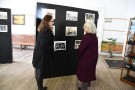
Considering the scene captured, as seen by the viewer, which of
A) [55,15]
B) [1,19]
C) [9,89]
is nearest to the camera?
[9,89]

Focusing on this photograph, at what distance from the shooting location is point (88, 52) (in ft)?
8.10

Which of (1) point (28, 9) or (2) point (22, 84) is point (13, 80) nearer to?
(2) point (22, 84)

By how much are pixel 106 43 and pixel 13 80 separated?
15.0ft

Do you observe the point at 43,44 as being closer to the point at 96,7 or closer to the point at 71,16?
the point at 71,16

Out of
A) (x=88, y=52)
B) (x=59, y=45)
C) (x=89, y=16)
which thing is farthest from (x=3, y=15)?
(x=88, y=52)

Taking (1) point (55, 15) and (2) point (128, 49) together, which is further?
(2) point (128, 49)

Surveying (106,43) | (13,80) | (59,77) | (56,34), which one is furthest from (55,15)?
(106,43)

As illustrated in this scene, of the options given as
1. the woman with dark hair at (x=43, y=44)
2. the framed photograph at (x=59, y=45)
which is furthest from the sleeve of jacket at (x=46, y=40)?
the framed photograph at (x=59, y=45)

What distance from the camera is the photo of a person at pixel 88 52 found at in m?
2.41

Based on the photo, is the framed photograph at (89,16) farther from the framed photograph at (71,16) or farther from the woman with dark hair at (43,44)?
the woman with dark hair at (43,44)

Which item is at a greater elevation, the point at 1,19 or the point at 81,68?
the point at 1,19

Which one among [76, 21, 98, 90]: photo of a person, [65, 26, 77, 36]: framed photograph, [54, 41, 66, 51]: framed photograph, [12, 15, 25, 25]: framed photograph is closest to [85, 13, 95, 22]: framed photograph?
[65, 26, 77, 36]: framed photograph

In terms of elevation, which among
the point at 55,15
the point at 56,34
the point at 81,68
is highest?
the point at 55,15

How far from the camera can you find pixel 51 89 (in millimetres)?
3029
